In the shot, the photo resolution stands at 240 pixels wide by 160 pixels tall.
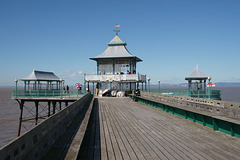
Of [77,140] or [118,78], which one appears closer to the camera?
[77,140]

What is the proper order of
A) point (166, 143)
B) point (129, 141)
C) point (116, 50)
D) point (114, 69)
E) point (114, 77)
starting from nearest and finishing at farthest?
point (166, 143), point (129, 141), point (114, 77), point (114, 69), point (116, 50)

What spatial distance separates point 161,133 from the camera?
8102 mm

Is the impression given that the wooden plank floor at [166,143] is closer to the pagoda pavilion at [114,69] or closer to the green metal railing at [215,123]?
the green metal railing at [215,123]

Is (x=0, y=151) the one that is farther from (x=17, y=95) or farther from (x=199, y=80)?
(x=199, y=80)

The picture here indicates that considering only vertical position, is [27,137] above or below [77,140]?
above

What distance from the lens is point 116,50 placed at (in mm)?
35594

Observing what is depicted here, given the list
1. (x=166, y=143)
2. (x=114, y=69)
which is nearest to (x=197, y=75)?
(x=114, y=69)

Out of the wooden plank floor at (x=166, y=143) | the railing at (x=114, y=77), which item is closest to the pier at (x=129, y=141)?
the wooden plank floor at (x=166, y=143)

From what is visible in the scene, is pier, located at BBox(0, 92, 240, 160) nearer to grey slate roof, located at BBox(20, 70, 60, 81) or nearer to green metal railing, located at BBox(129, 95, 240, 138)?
green metal railing, located at BBox(129, 95, 240, 138)

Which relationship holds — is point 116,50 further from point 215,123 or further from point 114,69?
point 215,123

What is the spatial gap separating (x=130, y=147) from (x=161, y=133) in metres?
2.20

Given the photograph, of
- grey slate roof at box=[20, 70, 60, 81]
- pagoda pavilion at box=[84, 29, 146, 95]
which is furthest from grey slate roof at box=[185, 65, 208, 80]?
grey slate roof at box=[20, 70, 60, 81]

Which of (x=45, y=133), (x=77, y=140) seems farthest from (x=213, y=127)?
(x=45, y=133)

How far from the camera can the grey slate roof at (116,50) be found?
33.9 metres
